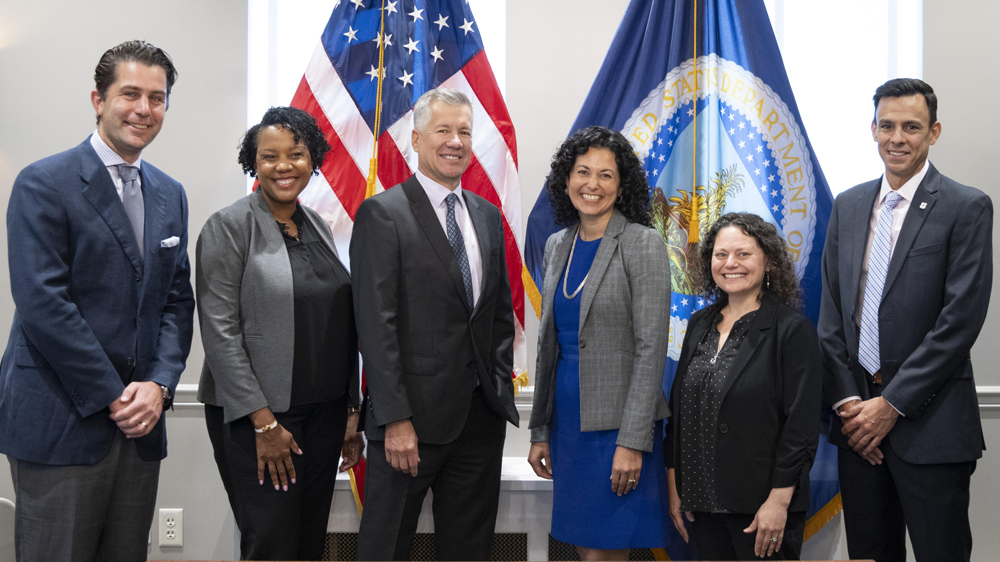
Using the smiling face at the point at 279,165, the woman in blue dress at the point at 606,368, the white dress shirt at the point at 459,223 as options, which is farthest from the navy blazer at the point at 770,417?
the smiling face at the point at 279,165

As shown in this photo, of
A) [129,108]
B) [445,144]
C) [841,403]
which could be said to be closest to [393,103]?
[445,144]

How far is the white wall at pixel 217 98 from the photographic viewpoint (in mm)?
2930

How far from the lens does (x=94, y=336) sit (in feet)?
5.73

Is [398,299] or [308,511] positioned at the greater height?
[398,299]

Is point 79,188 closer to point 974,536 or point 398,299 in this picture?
point 398,299

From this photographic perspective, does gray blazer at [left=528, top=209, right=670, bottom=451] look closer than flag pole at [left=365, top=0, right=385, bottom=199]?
Yes

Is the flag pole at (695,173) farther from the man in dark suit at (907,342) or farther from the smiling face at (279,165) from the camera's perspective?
the smiling face at (279,165)

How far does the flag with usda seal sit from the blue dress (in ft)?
2.29

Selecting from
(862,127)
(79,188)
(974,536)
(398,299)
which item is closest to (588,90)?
(862,127)

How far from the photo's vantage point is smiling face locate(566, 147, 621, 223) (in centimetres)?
214

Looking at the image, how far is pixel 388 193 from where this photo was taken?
203cm

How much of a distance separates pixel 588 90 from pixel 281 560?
2262 millimetres

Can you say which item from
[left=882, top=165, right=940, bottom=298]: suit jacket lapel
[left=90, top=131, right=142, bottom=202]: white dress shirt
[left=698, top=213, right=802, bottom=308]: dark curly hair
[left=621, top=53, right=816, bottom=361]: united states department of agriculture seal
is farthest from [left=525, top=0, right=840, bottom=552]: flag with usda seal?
[left=90, top=131, right=142, bottom=202]: white dress shirt

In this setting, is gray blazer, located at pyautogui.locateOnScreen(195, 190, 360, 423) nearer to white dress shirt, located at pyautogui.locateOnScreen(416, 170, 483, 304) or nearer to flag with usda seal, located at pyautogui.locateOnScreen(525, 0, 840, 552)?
white dress shirt, located at pyautogui.locateOnScreen(416, 170, 483, 304)
